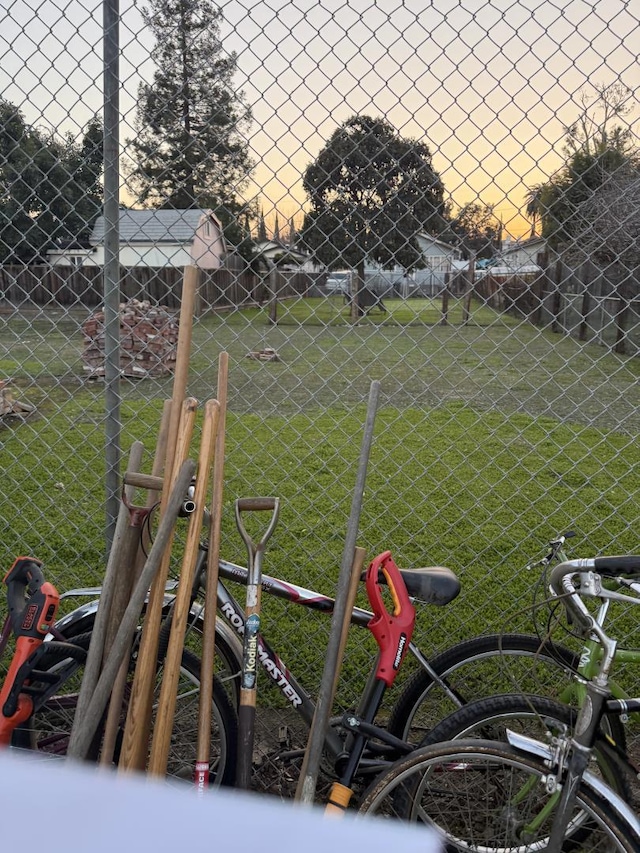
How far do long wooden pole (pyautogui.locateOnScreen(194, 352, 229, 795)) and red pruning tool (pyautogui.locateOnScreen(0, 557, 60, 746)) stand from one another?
52 centimetres

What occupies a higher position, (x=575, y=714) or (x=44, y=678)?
(x=575, y=714)

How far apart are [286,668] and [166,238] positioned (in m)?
1.58

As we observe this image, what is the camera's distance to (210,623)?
203cm

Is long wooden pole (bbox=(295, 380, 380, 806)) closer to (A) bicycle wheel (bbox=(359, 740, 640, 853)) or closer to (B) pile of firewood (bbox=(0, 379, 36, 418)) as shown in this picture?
(A) bicycle wheel (bbox=(359, 740, 640, 853))

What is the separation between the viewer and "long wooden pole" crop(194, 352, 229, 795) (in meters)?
1.97

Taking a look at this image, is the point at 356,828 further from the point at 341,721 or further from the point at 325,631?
the point at 325,631

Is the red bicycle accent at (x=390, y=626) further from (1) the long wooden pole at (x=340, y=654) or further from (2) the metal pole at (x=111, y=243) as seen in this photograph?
(2) the metal pole at (x=111, y=243)

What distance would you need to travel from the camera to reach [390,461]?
715cm

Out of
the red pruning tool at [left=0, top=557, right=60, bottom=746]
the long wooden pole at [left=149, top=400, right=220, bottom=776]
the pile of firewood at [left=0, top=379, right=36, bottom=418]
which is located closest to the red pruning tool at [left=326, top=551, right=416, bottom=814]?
the long wooden pole at [left=149, top=400, right=220, bottom=776]

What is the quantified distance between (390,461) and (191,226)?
461 centimetres

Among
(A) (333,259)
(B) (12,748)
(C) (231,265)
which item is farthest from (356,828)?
(C) (231,265)

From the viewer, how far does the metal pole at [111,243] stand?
2.58 metres

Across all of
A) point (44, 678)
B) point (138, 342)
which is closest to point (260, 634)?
point (44, 678)

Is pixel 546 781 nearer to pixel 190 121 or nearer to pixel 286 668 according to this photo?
pixel 286 668
